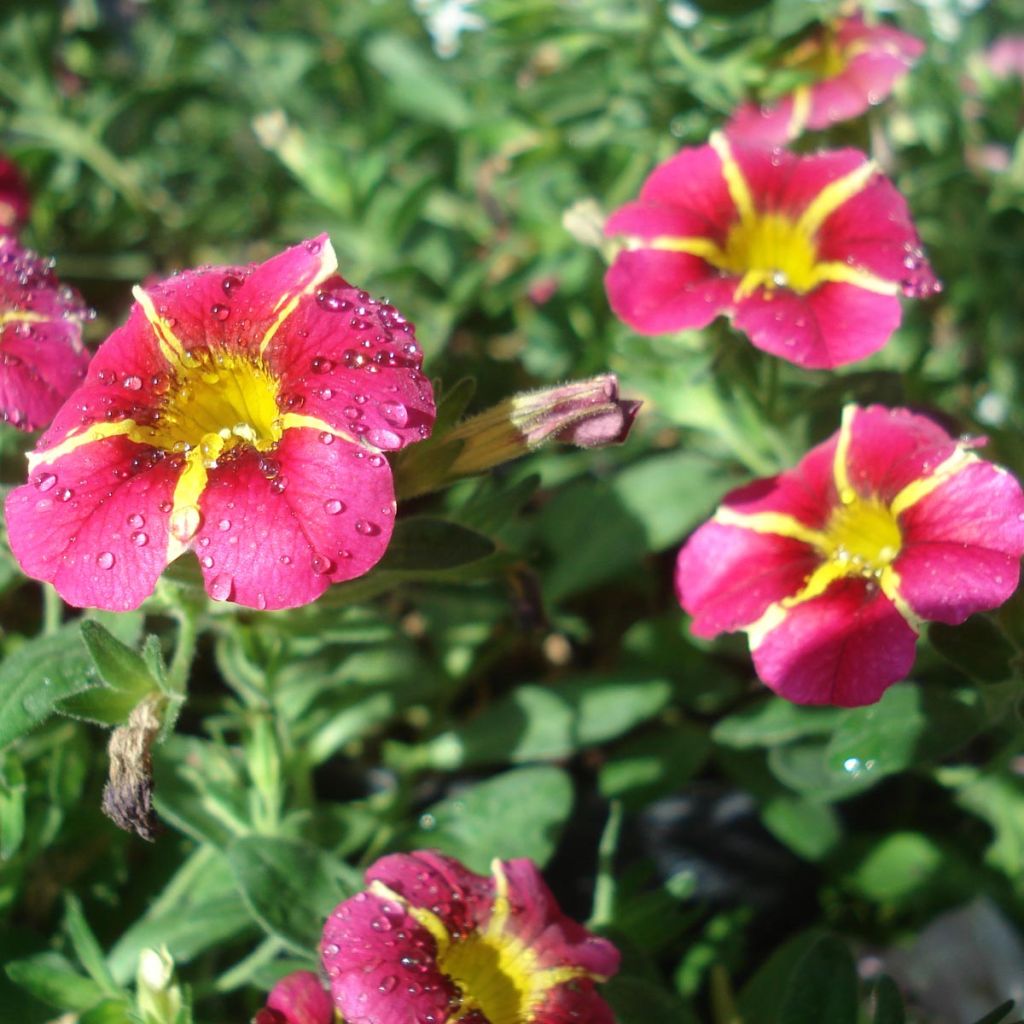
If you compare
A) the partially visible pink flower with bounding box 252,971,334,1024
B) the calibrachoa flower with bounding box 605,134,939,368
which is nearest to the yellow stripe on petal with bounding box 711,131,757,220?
the calibrachoa flower with bounding box 605,134,939,368

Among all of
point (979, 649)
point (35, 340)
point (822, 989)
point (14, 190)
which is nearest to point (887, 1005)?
point (822, 989)

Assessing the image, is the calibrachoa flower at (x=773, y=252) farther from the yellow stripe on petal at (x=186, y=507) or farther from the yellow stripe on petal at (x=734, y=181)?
the yellow stripe on petal at (x=186, y=507)

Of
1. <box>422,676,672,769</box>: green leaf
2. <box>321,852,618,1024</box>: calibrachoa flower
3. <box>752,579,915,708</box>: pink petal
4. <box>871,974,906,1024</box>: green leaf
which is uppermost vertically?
<box>752,579,915,708</box>: pink petal

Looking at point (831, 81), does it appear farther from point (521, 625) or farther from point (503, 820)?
point (503, 820)

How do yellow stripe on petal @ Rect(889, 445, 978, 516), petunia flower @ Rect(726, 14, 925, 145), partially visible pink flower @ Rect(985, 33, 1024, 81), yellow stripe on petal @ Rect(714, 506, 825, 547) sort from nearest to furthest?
1. yellow stripe on petal @ Rect(889, 445, 978, 516)
2. yellow stripe on petal @ Rect(714, 506, 825, 547)
3. petunia flower @ Rect(726, 14, 925, 145)
4. partially visible pink flower @ Rect(985, 33, 1024, 81)

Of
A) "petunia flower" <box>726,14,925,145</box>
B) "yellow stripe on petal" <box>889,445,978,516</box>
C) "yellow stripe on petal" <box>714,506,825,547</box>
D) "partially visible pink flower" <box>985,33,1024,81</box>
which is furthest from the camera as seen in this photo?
"partially visible pink flower" <box>985,33,1024,81</box>

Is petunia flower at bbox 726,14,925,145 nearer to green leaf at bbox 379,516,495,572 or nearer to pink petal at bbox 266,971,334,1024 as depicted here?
green leaf at bbox 379,516,495,572
